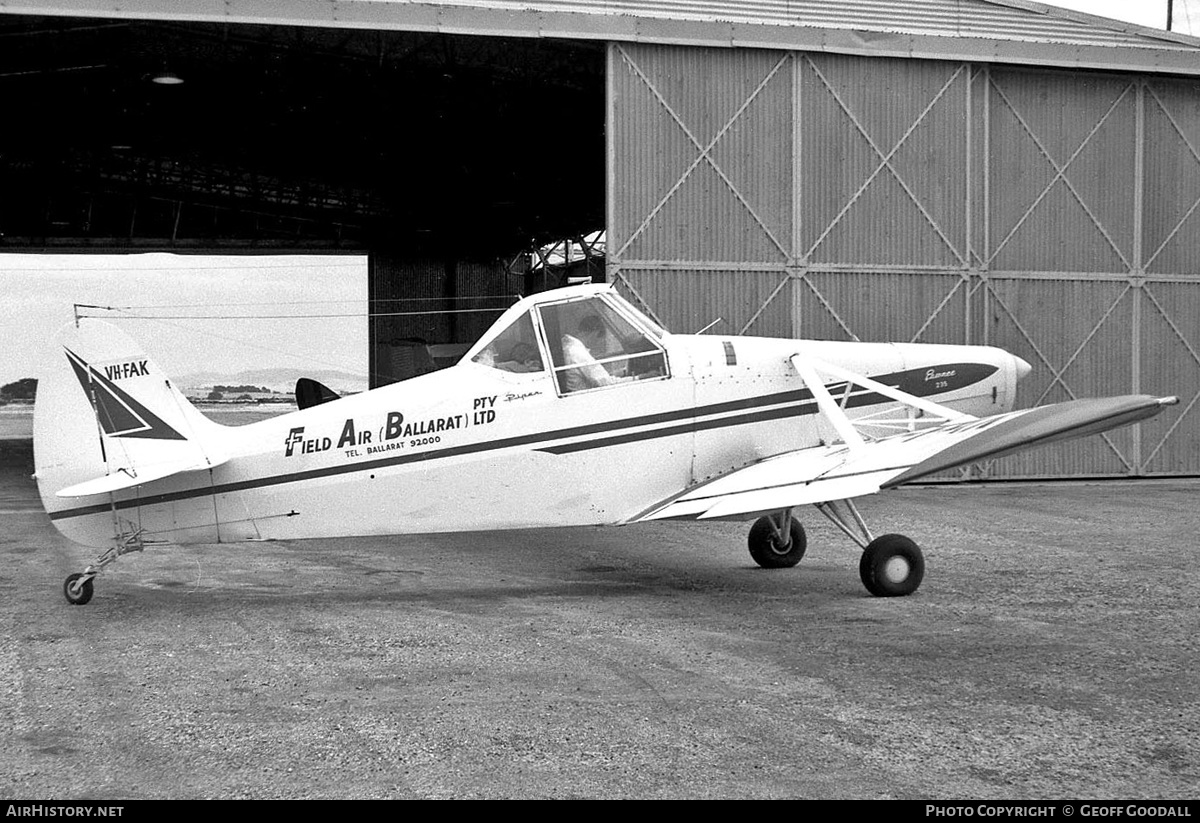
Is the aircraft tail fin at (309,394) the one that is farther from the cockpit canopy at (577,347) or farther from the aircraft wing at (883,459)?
the aircraft wing at (883,459)

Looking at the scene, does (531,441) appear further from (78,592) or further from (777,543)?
(78,592)

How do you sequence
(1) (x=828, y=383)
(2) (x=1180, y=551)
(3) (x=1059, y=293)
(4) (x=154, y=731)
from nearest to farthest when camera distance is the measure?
1. (4) (x=154, y=731)
2. (1) (x=828, y=383)
3. (2) (x=1180, y=551)
4. (3) (x=1059, y=293)

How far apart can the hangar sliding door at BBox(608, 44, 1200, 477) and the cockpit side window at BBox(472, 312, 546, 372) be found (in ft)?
27.4

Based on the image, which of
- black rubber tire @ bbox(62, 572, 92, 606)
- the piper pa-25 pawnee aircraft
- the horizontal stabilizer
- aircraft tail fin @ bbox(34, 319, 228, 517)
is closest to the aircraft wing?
the piper pa-25 pawnee aircraft

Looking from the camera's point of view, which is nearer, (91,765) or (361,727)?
(91,765)

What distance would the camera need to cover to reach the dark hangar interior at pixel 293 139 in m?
22.0

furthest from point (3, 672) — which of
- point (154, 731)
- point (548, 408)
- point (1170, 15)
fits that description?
point (1170, 15)

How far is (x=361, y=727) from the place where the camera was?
5.77 metres

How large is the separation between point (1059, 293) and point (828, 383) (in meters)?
11.9

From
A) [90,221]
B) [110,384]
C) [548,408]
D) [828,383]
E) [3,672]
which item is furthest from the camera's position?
[90,221]

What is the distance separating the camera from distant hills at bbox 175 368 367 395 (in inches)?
1722

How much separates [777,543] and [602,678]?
15.5ft

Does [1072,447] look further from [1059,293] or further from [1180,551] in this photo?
[1180,551]

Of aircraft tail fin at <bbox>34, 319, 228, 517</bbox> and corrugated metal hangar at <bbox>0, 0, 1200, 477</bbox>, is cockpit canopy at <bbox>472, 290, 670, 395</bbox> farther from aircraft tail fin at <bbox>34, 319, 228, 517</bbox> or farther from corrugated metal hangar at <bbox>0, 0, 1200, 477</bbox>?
corrugated metal hangar at <bbox>0, 0, 1200, 477</bbox>
